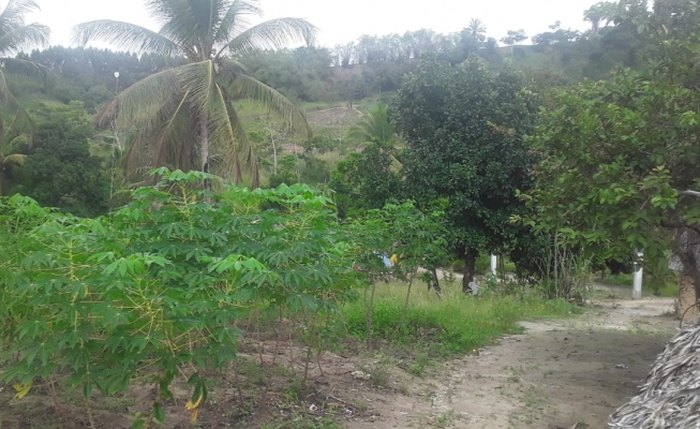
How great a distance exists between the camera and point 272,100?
1399 cm

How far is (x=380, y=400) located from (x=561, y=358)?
3.63m

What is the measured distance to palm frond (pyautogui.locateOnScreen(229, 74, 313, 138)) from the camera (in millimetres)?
13938

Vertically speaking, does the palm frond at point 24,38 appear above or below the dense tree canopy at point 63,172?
above

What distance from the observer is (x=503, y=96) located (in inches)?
494

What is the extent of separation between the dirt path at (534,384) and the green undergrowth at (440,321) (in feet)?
1.07

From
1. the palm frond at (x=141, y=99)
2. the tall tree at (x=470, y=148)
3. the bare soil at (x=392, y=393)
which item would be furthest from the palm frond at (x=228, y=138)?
the bare soil at (x=392, y=393)

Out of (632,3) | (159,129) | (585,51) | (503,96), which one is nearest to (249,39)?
(159,129)

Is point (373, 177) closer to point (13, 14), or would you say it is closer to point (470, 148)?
point (470, 148)

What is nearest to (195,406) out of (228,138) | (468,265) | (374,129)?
(228,138)

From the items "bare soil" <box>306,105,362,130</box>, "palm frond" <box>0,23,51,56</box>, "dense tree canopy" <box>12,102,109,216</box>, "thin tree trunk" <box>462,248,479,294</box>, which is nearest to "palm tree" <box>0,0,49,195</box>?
"palm frond" <box>0,23,51,56</box>

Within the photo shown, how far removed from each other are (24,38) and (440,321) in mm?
16622

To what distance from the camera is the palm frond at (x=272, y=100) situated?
45.7 feet

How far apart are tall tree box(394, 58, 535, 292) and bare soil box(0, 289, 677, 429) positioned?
359 cm

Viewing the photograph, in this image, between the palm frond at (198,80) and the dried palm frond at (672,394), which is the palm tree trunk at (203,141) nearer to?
the palm frond at (198,80)
